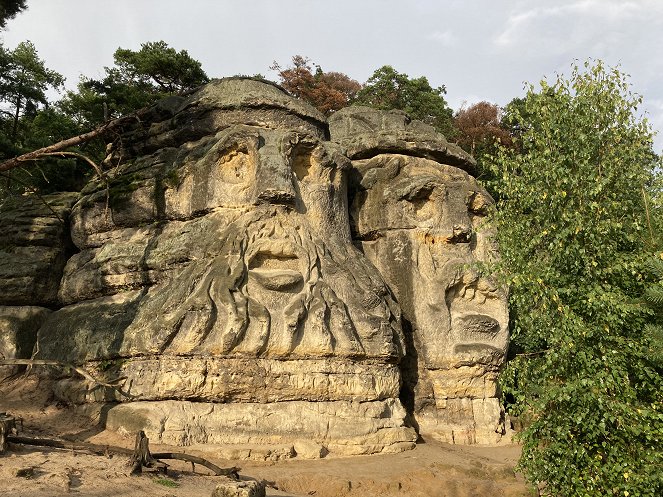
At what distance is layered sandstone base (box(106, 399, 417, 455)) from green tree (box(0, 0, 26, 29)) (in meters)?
8.69

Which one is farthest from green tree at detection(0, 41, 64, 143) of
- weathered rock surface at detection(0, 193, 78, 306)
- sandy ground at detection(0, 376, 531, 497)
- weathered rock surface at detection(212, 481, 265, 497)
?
weathered rock surface at detection(212, 481, 265, 497)

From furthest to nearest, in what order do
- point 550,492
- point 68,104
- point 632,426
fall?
point 68,104, point 550,492, point 632,426

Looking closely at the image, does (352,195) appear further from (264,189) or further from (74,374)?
(74,374)

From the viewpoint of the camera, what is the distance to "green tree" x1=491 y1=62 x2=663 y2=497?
7.57 m

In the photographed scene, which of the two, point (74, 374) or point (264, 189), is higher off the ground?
point (264, 189)

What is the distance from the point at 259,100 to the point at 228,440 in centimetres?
813

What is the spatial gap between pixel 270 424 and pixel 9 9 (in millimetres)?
10463

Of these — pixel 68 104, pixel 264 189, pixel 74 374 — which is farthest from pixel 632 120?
pixel 68 104

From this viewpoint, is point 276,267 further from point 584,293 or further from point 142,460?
point 584,293

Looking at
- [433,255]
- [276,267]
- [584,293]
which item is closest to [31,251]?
[276,267]

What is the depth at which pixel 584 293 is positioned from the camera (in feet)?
26.8

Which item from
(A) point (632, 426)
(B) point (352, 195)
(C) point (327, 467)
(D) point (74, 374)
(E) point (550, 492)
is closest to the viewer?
(A) point (632, 426)

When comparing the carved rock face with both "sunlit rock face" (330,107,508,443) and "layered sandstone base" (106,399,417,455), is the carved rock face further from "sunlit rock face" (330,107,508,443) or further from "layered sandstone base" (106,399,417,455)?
"layered sandstone base" (106,399,417,455)

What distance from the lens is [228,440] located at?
11070mm
